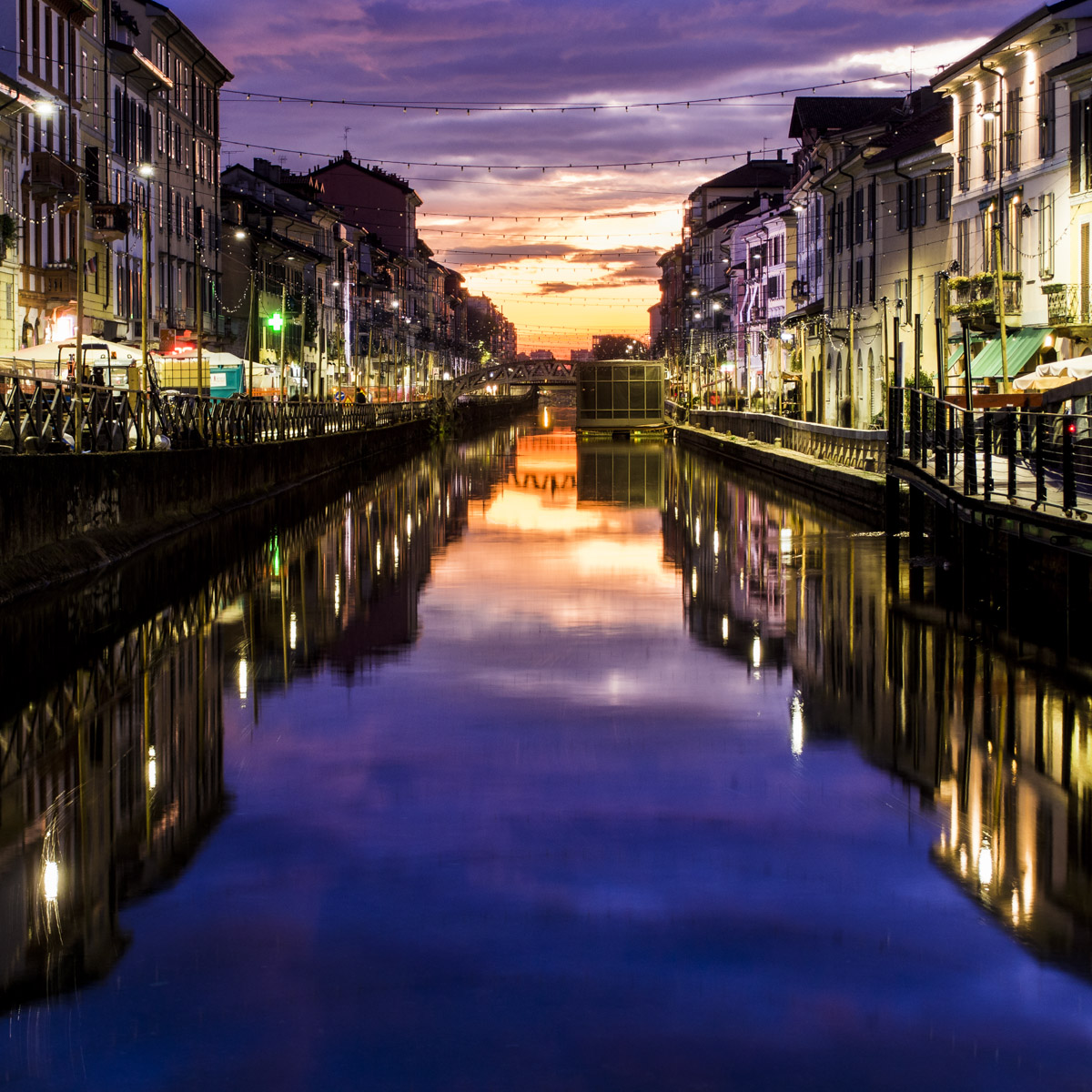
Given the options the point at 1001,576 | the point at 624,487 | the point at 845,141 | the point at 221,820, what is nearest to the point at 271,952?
the point at 221,820

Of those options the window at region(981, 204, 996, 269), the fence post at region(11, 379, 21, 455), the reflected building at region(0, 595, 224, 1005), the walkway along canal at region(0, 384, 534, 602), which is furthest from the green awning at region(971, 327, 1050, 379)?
the reflected building at region(0, 595, 224, 1005)

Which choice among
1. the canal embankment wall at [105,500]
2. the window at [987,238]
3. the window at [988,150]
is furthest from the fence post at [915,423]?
the window at [988,150]

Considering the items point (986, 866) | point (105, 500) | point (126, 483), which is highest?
point (126, 483)

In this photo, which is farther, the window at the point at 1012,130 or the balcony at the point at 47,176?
the balcony at the point at 47,176

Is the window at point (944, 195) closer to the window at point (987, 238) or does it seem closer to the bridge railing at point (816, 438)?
the bridge railing at point (816, 438)

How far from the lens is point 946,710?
13.0 m

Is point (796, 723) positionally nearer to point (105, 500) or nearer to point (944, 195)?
point (105, 500)

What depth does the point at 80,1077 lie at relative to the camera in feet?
19.1

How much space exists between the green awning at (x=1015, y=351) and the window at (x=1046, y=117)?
15.2ft

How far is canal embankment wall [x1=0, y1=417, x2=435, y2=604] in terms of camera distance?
1933 centimetres

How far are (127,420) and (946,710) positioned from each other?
66.7 ft

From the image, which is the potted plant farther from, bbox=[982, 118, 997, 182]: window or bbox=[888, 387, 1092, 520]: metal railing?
bbox=[888, 387, 1092, 520]: metal railing

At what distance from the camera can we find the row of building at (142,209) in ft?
170

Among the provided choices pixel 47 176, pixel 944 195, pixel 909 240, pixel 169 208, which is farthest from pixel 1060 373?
pixel 169 208
